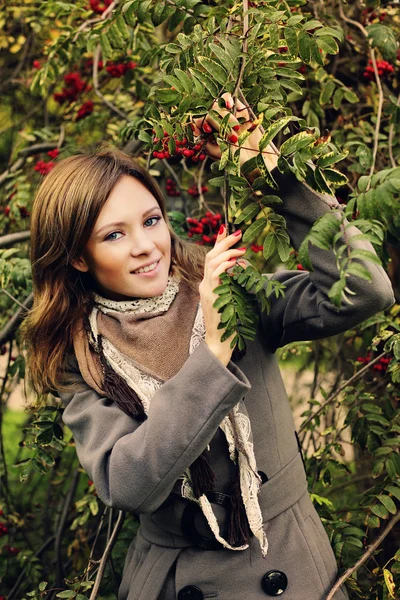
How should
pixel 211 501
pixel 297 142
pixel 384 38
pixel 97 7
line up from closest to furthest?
pixel 297 142
pixel 211 501
pixel 384 38
pixel 97 7

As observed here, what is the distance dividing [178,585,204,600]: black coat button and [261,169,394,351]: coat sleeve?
64 centimetres

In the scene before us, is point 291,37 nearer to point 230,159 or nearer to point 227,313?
point 230,159

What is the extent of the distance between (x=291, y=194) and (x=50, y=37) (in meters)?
2.13

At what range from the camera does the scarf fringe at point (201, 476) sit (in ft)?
5.28

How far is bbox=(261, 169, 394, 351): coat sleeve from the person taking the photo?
148 cm

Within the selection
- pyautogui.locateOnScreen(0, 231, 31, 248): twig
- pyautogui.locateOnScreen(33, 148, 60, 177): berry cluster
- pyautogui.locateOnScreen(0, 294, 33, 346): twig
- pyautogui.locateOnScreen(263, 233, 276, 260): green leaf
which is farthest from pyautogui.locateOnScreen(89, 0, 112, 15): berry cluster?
pyautogui.locateOnScreen(263, 233, 276, 260): green leaf

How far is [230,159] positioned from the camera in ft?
4.55

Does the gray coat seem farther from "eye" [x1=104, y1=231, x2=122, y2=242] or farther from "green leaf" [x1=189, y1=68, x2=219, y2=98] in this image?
"eye" [x1=104, y1=231, x2=122, y2=242]

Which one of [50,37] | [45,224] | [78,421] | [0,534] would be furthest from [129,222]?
[50,37]

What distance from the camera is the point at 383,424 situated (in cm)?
207

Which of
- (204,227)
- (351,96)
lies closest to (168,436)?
(204,227)

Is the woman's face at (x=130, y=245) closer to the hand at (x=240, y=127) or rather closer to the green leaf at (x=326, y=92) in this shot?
the hand at (x=240, y=127)

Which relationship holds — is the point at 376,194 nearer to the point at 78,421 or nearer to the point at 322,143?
the point at 322,143

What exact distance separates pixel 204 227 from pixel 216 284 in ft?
3.02
